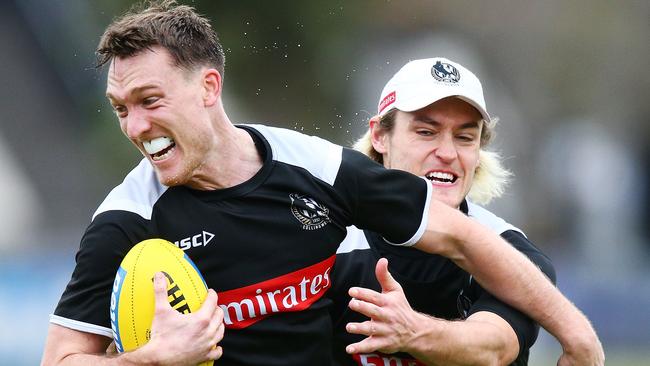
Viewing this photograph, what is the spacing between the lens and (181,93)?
316 centimetres

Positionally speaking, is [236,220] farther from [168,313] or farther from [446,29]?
[446,29]

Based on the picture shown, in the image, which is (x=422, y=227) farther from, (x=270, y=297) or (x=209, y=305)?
(x=209, y=305)

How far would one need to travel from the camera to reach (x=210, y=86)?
3.31m

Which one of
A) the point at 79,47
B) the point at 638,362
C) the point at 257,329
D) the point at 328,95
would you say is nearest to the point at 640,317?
the point at 638,362

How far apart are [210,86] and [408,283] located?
1.06 meters

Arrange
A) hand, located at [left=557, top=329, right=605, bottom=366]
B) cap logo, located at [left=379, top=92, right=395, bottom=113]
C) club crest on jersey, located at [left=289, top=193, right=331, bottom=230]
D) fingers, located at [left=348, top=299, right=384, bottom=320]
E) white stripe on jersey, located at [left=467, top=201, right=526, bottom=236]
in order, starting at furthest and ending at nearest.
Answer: cap logo, located at [left=379, top=92, right=395, bottom=113] < white stripe on jersey, located at [left=467, top=201, right=526, bottom=236] < hand, located at [left=557, top=329, right=605, bottom=366] < club crest on jersey, located at [left=289, top=193, right=331, bottom=230] < fingers, located at [left=348, top=299, right=384, bottom=320]

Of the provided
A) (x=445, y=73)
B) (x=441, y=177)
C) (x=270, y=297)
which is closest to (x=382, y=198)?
(x=270, y=297)

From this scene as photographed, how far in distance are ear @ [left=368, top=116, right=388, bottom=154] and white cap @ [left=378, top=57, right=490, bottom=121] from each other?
9 centimetres

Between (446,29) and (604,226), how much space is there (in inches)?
98.9

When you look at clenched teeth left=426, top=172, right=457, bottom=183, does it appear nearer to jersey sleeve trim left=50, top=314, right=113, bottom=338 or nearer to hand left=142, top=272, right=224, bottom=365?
hand left=142, top=272, right=224, bottom=365

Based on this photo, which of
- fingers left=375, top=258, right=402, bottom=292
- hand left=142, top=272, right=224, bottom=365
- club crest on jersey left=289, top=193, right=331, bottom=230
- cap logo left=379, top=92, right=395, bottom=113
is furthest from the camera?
cap logo left=379, top=92, right=395, bottom=113

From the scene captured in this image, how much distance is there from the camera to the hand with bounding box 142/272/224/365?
2785mm

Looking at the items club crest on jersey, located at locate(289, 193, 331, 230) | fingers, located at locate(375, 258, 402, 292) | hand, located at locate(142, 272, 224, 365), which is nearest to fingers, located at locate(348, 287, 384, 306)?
fingers, located at locate(375, 258, 402, 292)

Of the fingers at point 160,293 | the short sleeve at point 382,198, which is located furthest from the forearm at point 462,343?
the fingers at point 160,293
